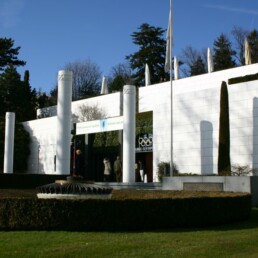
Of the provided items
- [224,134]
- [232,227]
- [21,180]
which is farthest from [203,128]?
[232,227]

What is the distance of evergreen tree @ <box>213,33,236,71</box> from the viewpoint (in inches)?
2697

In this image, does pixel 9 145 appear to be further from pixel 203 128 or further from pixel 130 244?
pixel 130 244

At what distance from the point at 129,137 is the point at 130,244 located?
18379mm

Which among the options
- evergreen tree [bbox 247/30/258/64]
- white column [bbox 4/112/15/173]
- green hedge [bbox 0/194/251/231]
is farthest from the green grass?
evergreen tree [bbox 247/30/258/64]

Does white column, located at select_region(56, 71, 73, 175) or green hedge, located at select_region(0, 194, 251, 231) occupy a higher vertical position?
white column, located at select_region(56, 71, 73, 175)

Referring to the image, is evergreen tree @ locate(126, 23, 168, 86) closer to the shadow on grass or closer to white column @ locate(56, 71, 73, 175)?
white column @ locate(56, 71, 73, 175)

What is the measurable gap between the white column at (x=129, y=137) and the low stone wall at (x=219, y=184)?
6582 millimetres

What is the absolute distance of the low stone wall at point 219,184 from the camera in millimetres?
17391

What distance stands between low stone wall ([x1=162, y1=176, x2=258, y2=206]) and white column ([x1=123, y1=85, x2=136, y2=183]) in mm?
6582

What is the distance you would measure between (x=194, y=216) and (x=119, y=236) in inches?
96.5

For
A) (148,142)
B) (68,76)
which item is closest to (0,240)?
(68,76)

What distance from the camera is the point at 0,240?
862 cm

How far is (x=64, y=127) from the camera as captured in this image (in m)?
26.9

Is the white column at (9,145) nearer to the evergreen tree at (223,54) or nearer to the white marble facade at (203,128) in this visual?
the white marble facade at (203,128)
